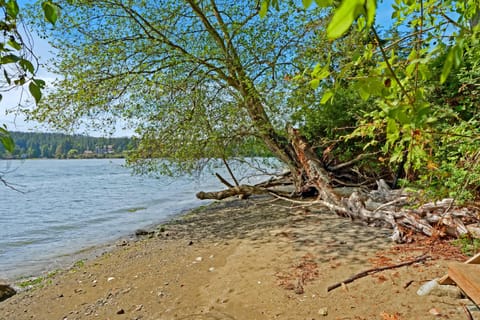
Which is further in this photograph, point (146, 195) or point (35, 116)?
point (146, 195)

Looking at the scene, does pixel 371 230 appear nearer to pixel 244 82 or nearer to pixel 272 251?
pixel 272 251

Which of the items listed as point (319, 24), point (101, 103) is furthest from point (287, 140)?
point (101, 103)

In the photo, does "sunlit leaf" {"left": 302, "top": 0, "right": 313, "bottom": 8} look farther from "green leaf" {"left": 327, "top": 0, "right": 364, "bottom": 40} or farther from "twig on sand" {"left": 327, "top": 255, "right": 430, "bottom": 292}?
"twig on sand" {"left": 327, "top": 255, "right": 430, "bottom": 292}

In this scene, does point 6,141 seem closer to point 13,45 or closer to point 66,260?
point 13,45

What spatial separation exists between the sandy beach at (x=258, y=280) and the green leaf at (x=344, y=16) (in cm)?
278

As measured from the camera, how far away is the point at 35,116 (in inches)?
308

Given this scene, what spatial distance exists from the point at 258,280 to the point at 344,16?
3.72m

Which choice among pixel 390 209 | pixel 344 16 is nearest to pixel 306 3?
pixel 344 16

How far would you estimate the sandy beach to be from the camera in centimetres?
301

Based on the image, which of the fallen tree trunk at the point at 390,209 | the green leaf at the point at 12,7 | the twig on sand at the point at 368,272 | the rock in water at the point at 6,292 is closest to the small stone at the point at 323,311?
the twig on sand at the point at 368,272

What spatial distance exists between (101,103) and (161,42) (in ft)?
7.37

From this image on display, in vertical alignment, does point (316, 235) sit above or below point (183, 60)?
below

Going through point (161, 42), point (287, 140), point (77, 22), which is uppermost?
point (77, 22)

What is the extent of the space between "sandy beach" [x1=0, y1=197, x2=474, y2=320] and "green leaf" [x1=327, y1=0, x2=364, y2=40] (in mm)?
2775
